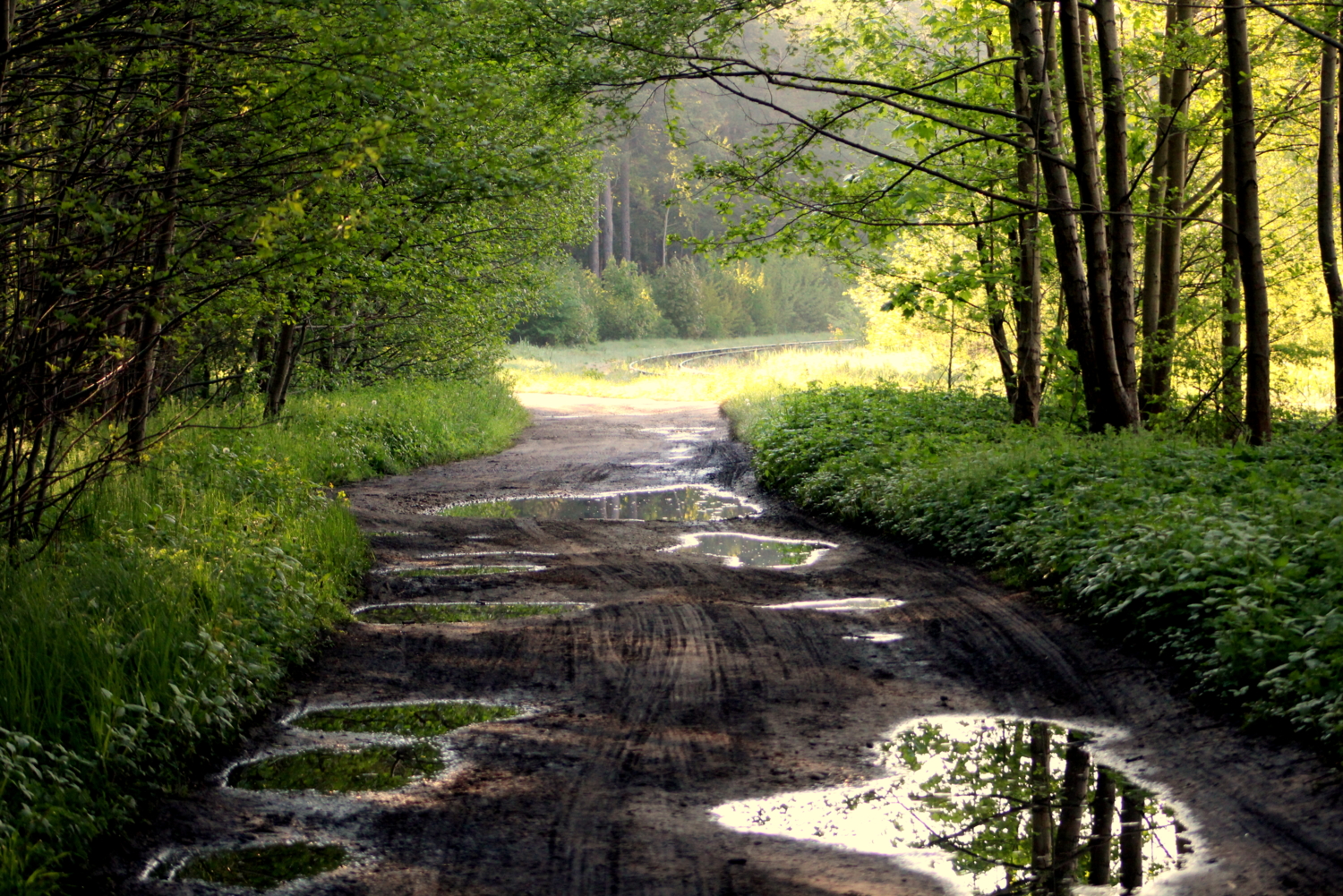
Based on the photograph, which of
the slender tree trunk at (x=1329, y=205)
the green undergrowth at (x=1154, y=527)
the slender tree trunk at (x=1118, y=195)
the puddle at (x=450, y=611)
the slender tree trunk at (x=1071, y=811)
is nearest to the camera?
the slender tree trunk at (x=1071, y=811)

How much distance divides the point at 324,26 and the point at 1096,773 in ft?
20.6

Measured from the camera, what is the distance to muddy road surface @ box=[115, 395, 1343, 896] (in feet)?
14.2

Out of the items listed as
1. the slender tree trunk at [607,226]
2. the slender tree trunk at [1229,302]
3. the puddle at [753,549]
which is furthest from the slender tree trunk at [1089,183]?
the slender tree trunk at [607,226]

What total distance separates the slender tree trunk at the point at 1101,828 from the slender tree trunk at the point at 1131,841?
5cm

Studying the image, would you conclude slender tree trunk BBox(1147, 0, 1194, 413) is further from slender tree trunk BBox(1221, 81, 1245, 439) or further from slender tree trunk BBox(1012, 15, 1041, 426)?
slender tree trunk BBox(1012, 15, 1041, 426)

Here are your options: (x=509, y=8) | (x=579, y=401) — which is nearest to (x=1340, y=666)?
(x=509, y=8)

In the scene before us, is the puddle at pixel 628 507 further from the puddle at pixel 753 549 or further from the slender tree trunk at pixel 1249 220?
the slender tree trunk at pixel 1249 220

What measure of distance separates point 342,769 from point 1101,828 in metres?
3.49

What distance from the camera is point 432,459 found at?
66.4ft

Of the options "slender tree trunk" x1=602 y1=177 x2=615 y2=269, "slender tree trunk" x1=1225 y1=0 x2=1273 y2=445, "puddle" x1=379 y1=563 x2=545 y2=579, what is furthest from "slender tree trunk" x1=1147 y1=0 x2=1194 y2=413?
"slender tree trunk" x1=602 y1=177 x2=615 y2=269

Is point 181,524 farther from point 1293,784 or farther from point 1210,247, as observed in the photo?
point 1210,247

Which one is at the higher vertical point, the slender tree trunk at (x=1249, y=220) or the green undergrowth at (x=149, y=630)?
the slender tree trunk at (x=1249, y=220)

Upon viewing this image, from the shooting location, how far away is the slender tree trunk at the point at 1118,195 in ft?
41.7

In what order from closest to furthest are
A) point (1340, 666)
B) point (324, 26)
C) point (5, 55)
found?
point (1340, 666)
point (5, 55)
point (324, 26)
